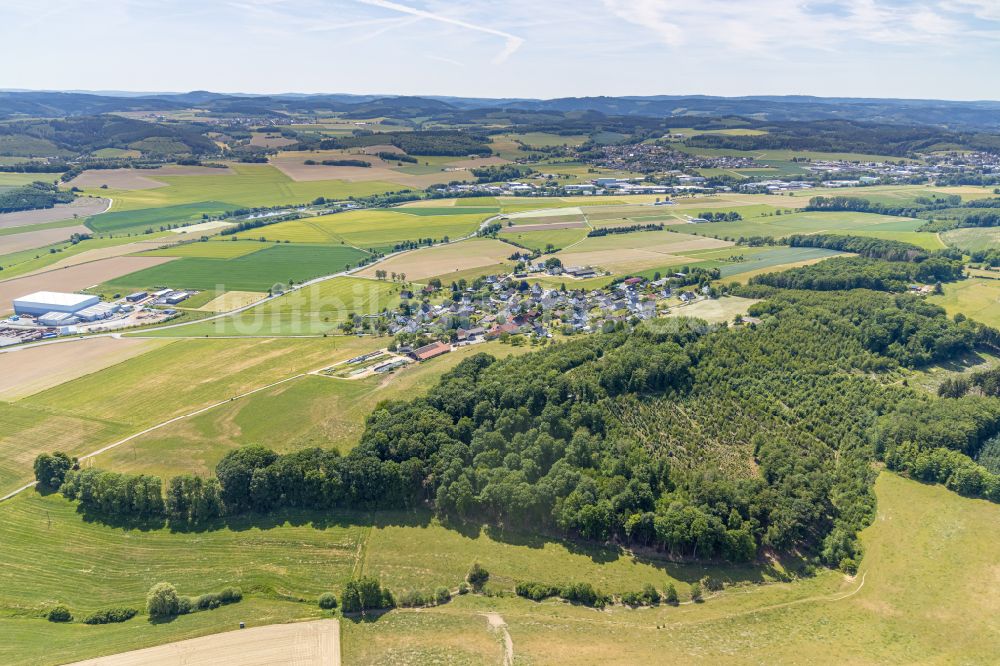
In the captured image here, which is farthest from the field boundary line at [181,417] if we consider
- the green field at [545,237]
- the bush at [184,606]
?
the green field at [545,237]

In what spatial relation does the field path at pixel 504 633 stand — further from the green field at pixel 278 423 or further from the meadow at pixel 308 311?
the meadow at pixel 308 311

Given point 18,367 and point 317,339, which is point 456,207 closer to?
point 317,339

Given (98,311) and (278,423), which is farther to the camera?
(98,311)

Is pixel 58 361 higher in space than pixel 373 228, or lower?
lower

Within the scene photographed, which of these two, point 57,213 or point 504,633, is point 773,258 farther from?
point 57,213

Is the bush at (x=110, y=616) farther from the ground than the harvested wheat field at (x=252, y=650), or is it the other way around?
the harvested wheat field at (x=252, y=650)

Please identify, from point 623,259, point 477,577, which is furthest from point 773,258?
point 477,577

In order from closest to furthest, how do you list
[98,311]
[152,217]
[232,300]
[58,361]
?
[58,361] < [98,311] < [232,300] < [152,217]
